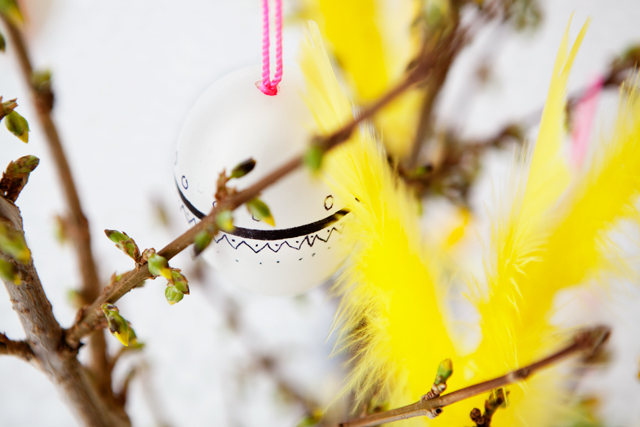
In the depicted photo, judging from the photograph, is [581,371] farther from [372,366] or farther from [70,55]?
[70,55]

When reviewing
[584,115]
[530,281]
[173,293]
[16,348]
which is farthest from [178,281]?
[584,115]

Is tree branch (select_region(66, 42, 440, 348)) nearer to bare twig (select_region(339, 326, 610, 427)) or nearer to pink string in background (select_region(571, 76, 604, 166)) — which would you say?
bare twig (select_region(339, 326, 610, 427))

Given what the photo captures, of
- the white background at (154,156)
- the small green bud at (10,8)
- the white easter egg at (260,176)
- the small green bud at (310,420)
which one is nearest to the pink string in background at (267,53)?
the white easter egg at (260,176)

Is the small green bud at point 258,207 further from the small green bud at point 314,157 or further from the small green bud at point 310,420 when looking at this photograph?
the small green bud at point 310,420

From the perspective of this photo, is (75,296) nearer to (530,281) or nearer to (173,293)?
(173,293)

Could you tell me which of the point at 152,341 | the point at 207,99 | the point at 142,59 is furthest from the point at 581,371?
the point at 142,59
